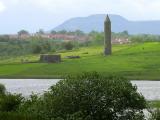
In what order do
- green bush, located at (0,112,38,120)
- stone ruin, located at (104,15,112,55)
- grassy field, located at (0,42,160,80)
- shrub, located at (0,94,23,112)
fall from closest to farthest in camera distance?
green bush, located at (0,112,38,120) → shrub, located at (0,94,23,112) → grassy field, located at (0,42,160,80) → stone ruin, located at (104,15,112,55)

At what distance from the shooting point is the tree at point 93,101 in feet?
78.2

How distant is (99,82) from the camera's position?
24.5 meters

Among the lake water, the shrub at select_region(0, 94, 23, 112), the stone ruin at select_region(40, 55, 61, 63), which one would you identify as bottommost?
the lake water

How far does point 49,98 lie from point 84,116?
1.72m

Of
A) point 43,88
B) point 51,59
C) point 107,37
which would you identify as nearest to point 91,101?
point 43,88

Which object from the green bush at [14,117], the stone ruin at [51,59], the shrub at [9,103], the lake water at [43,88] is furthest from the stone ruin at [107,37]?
the green bush at [14,117]

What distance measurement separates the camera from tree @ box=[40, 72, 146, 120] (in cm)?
2384

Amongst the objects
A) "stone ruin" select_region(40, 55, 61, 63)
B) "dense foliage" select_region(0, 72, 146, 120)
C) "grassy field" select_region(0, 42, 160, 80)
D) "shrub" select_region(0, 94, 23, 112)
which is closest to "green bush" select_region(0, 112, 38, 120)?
"dense foliage" select_region(0, 72, 146, 120)

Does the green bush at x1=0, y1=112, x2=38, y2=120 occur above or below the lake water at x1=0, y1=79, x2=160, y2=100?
above

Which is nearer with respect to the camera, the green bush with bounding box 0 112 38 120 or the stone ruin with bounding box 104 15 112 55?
the green bush with bounding box 0 112 38 120

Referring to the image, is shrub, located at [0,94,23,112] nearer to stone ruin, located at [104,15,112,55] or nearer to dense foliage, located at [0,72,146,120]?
dense foliage, located at [0,72,146,120]

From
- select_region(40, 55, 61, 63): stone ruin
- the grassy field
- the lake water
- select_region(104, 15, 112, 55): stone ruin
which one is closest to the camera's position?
the lake water

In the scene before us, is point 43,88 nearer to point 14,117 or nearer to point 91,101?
point 91,101

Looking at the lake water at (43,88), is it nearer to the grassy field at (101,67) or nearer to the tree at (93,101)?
the grassy field at (101,67)
